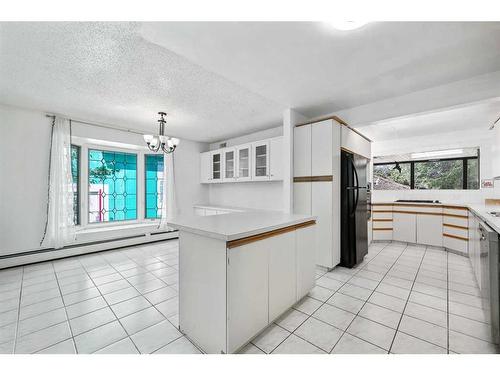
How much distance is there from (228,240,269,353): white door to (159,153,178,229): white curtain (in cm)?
371

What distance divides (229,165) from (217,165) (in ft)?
1.46

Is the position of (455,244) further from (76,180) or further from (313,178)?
(76,180)

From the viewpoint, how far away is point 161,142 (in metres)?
3.10

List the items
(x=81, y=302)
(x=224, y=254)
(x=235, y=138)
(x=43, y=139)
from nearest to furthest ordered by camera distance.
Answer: (x=224, y=254)
(x=81, y=302)
(x=43, y=139)
(x=235, y=138)

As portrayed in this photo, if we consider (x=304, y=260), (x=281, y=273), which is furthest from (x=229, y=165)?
(x=281, y=273)

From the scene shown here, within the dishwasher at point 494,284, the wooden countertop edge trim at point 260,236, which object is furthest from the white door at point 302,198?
the dishwasher at point 494,284

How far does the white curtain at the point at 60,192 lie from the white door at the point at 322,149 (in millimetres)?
4023

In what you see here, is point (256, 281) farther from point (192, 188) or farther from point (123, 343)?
point (192, 188)

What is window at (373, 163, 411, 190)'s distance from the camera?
4.89 meters

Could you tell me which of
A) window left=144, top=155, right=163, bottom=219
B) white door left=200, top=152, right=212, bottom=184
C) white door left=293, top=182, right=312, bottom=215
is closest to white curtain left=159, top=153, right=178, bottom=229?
window left=144, top=155, right=163, bottom=219

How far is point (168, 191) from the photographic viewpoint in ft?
15.5

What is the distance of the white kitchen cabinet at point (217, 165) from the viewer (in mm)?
4890

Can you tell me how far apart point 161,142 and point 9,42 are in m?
1.62
